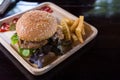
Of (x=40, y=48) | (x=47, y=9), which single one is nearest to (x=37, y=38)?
(x=40, y=48)

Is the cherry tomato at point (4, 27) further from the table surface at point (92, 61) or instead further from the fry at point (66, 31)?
the fry at point (66, 31)

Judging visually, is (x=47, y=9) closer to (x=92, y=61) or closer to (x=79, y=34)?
(x=79, y=34)

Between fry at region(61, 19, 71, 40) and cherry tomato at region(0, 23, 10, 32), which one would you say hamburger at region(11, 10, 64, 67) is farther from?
cherry tomato at region(0, 23, 10, 32)

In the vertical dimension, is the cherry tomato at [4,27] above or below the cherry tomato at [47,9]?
below

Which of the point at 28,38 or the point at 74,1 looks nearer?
the point at 28,38

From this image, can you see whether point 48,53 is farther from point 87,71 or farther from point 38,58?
point 87,71

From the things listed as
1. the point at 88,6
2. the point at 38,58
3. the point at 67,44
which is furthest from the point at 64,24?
the point at 88,6

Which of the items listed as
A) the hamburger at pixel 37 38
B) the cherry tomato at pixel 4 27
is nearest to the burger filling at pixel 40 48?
the hamburger at pixel 37 38
